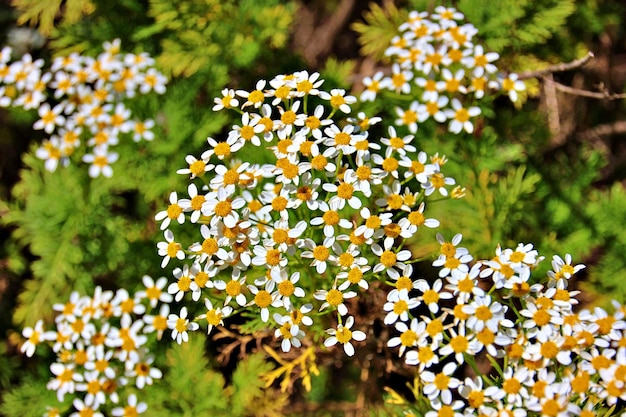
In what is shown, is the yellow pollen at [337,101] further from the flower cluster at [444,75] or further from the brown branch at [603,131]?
the brown branch at [603,131]

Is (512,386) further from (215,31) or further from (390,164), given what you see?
(215,31)

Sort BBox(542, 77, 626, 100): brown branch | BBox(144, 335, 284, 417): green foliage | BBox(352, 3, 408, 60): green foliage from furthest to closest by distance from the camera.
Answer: BBox(352, 3, 408, 60): green foliage < BBox(542, 77, 626, 100): brown branch < BBox(144, 335, 284, 417): green foliage

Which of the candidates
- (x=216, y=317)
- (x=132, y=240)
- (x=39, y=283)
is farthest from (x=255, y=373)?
(x=39, y=283)

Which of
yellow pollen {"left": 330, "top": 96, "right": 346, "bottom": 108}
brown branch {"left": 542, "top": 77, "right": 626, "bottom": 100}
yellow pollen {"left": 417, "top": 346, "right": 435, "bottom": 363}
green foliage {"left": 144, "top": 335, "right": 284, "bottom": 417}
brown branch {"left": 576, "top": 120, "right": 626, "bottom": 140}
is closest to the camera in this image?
yellow pollen {"left": 417, "top": 346, "right": 435, "bottom": 363}

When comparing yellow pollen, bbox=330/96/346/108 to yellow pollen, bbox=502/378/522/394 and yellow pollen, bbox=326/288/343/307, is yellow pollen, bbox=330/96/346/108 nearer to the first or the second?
yellow pollen, bbox=326/288/343/307

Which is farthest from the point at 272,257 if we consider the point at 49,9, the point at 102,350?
the point at 49,9

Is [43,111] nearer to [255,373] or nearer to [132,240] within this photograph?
[132,240]

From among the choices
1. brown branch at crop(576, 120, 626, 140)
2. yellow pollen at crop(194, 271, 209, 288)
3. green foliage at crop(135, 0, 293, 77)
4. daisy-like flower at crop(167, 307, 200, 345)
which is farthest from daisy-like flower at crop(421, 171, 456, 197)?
brown branch at crop(576, 120, 626, 140)

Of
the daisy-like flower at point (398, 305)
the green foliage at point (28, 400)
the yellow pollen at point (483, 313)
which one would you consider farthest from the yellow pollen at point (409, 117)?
the green foliage at point (28, 400)

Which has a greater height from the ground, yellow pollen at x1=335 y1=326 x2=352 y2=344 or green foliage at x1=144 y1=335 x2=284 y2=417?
yellow pollen at x1=335 y1=326 x2=352 y2=344
